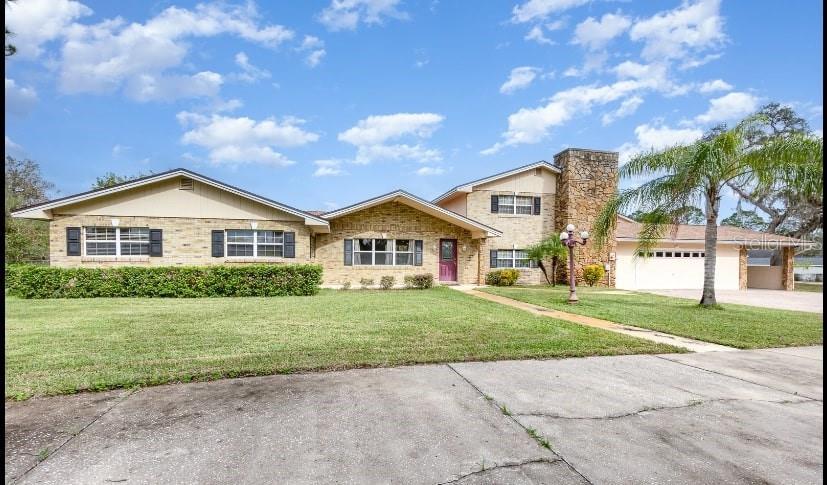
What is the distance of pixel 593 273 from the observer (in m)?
20.7

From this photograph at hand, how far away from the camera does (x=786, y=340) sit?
769 cm

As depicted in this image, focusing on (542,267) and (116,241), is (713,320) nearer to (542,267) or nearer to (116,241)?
(542,267)

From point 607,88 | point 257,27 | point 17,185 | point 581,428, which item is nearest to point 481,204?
point 607,88

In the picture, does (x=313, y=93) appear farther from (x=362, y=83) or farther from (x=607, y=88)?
(x=607, y=88)

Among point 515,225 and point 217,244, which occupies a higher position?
point 515,225

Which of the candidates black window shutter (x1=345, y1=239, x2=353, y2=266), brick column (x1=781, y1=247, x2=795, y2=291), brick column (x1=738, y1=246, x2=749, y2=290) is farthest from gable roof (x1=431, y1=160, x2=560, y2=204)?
brick column (x1=781, y1=247, x2=795, y2=291)

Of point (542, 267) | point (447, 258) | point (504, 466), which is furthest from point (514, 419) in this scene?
point (542, 267)

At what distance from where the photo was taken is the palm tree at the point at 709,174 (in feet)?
34.3

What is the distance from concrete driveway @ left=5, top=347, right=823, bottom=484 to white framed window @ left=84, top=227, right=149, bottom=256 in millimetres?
13619

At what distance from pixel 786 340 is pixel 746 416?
524 cm

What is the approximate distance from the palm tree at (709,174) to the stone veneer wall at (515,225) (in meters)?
8.23

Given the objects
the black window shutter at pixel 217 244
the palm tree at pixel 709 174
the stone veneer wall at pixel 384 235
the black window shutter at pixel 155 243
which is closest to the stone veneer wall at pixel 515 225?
the stone veneer wall at pixel 384 235

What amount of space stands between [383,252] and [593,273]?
1065 cm

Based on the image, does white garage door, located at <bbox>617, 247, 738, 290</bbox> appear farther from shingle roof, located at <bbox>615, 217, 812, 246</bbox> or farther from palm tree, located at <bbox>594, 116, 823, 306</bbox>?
palm tree, located at <bbox>594, 116, 823, 306</bbox>
